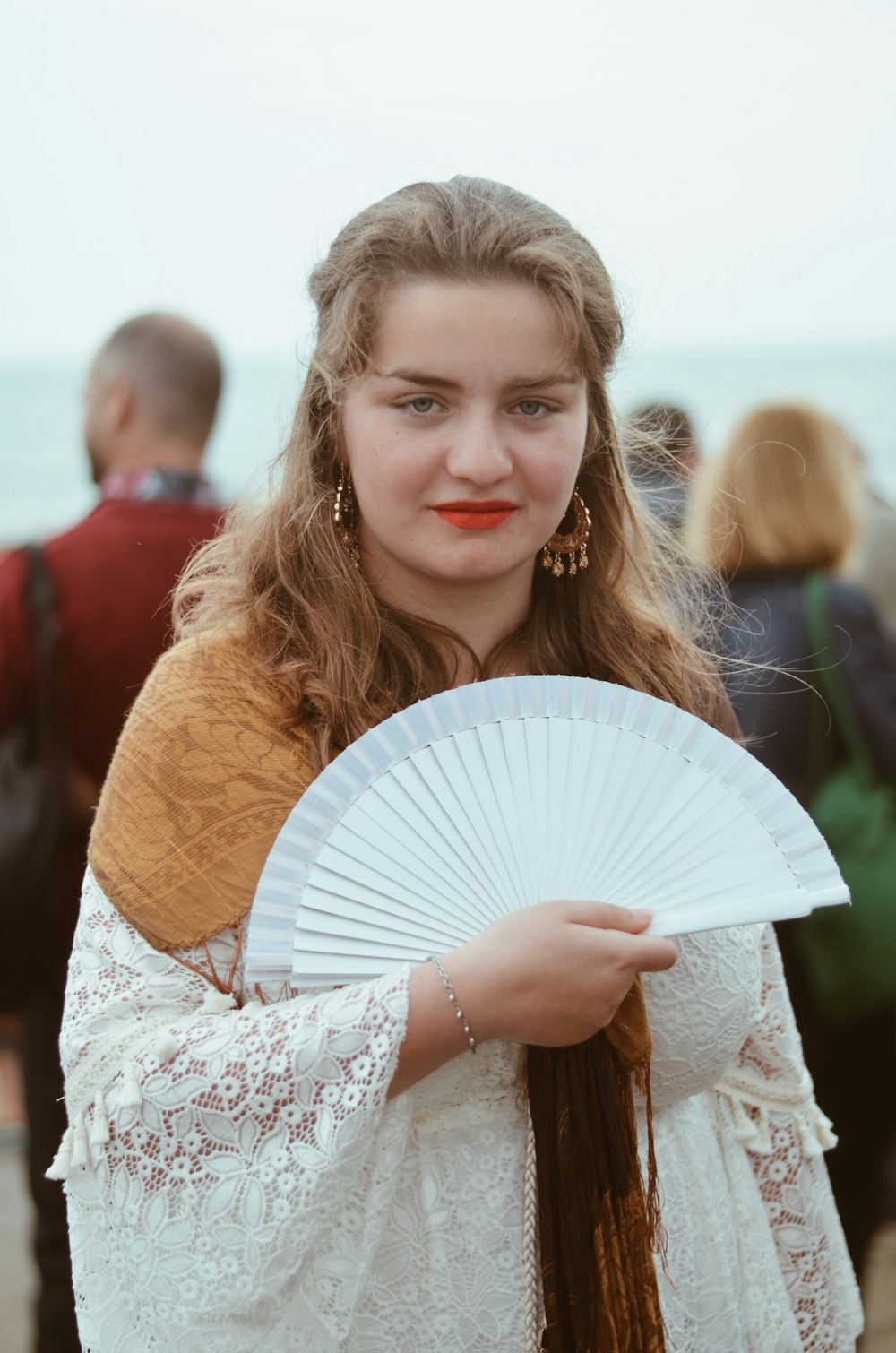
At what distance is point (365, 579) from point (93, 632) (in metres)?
1.19

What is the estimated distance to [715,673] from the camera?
181 centimetres

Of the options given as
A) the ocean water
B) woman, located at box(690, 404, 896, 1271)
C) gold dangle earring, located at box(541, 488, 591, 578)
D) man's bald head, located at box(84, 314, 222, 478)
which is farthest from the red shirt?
the ocean water

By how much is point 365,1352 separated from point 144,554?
1.73 metres

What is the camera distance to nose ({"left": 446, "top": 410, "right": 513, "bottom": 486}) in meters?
1.39

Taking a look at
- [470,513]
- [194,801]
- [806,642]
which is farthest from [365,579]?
[806,642]

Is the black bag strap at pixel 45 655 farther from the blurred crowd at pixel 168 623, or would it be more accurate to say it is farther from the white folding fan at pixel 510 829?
the white folding fan at pixel 510 829

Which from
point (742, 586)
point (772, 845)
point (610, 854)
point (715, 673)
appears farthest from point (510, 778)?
point (742, 586)

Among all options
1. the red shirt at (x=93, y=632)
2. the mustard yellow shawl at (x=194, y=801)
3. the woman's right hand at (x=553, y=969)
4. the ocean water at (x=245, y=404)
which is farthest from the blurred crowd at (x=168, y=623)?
the ocean water at (x=245, y=404)

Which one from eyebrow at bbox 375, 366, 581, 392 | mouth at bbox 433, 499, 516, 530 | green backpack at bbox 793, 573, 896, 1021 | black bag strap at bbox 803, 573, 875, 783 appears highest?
eyebrow at bbox 375, 366, 581, 392

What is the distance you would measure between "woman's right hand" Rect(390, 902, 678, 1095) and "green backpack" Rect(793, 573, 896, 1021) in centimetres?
165

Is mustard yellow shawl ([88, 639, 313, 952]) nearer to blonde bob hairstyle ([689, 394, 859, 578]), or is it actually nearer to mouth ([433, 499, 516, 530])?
mouth ([433, 499, 516, 530])

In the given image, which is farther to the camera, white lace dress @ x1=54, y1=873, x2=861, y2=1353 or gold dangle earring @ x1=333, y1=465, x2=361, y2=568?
gold dangle earring @ x1=333, y1=465, x2=361, y2=568

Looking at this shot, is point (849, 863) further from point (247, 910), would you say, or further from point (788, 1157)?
point (247, 910)

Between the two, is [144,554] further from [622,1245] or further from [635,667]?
[622,1245]
